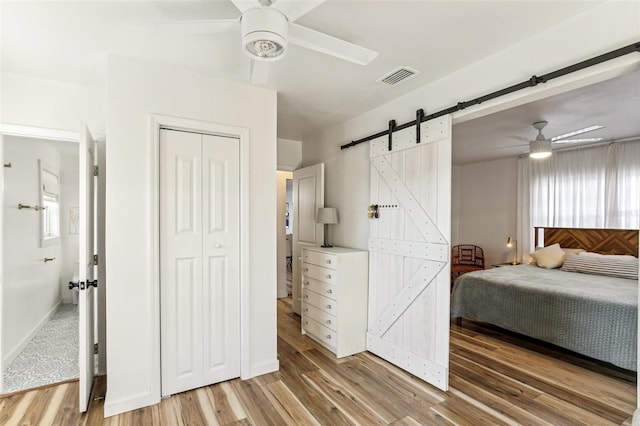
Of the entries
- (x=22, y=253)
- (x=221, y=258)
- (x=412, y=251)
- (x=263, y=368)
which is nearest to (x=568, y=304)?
(x=412, y=251)

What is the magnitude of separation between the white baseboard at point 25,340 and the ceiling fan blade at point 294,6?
11.3 feet

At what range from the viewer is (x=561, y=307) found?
3.19 metres

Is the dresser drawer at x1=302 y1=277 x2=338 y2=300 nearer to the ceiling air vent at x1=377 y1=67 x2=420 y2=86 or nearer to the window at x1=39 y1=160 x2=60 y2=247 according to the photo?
the ceiling air vent at x1=377 y1=67 x2=420 y2=86

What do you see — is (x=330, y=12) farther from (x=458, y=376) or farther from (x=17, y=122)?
(x=458, y=376)

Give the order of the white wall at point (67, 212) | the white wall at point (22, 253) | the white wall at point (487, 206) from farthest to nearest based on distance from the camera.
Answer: the white wall at point (487, 206), the white wall at point (67, 212), the white wall at point (22, 253)

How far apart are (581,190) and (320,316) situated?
446cm

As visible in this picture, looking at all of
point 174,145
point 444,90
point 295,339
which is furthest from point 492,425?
point 174,145

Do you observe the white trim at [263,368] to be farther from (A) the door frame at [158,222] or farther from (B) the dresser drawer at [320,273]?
(B) the dresser drawer at [320,273]

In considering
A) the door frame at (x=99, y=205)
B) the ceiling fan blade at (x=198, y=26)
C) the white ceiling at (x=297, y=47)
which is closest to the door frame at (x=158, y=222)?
the white ceiling at (x=297, y=47)

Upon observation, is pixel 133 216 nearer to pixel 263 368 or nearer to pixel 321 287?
pixel 263 368

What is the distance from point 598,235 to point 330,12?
510 centimetres

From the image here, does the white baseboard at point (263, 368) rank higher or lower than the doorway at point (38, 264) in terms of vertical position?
lower

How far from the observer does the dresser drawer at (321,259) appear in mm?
3246

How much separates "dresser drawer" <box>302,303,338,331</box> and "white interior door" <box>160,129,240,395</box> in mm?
984
